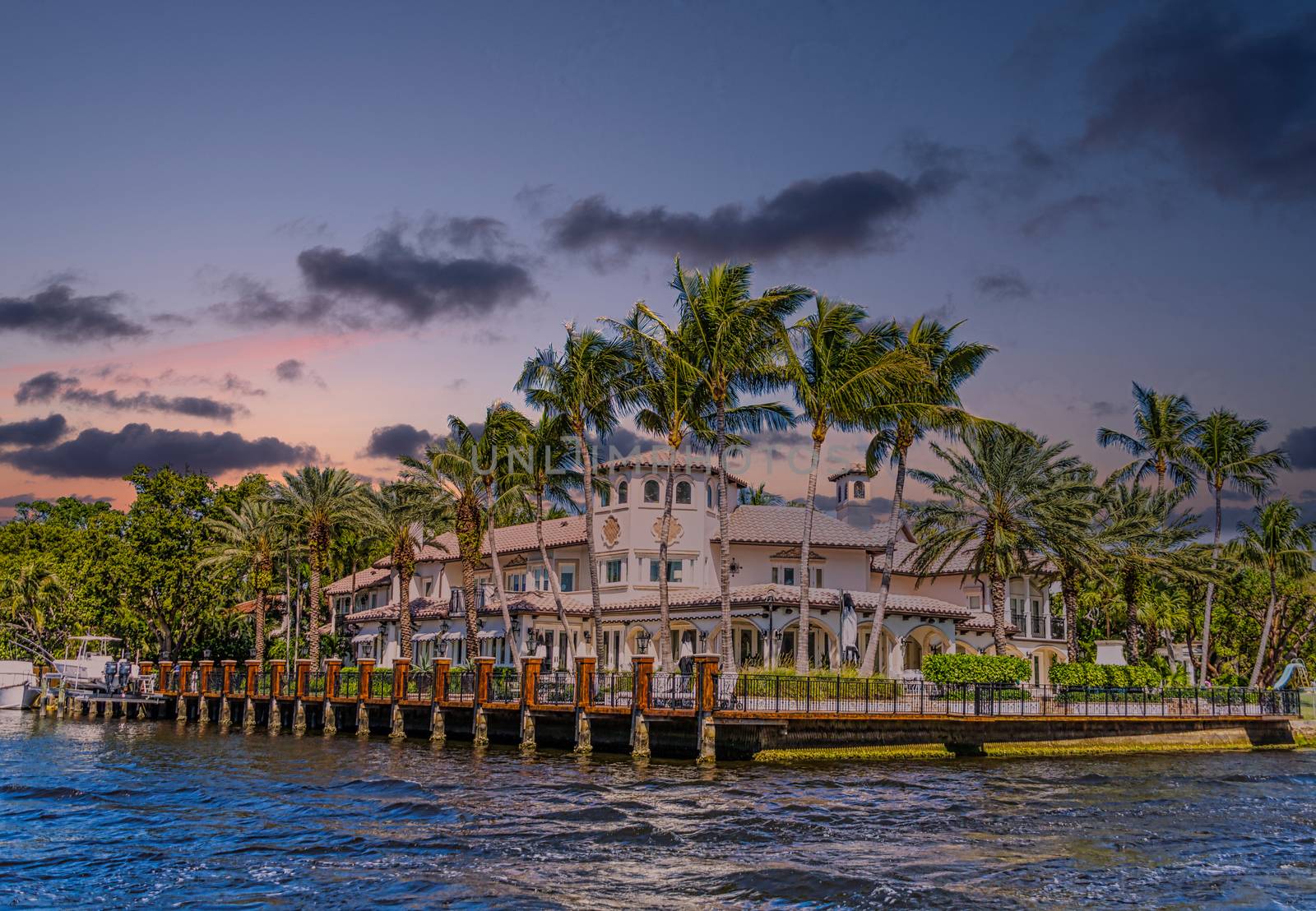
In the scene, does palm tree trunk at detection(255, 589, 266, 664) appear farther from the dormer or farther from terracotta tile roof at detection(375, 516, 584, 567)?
the dormer

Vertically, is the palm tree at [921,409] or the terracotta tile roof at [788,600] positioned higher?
the palm tree at [921,409]

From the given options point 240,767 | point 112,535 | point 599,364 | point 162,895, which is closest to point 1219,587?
point 599,364

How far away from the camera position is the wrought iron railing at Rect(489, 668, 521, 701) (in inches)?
1548

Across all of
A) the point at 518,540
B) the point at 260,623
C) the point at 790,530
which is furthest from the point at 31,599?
the point at 790,530

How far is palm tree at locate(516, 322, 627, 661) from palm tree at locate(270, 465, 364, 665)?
17205 millimetres

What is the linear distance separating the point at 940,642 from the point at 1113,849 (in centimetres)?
3807

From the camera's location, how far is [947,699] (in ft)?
115

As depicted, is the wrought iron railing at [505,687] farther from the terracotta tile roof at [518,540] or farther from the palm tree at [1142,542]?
the palm tree at [1142,542]

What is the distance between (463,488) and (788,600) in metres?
17.4

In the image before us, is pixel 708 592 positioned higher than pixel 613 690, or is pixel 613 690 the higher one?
pixel 708 592

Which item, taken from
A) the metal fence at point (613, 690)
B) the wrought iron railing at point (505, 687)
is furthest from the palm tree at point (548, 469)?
the metal fence at point (613, 690)

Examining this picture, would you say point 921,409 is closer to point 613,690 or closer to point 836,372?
point 836,372

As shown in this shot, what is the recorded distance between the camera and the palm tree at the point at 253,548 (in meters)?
64.8

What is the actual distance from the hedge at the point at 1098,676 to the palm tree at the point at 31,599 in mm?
58220
